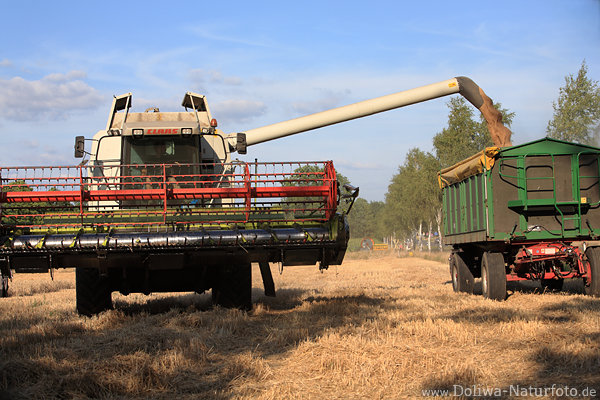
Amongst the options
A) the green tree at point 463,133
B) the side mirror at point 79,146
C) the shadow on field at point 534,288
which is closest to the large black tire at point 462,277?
the shadow on field at point 534,288

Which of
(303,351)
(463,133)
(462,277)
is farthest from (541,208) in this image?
(463,133)

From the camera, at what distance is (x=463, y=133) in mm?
36844

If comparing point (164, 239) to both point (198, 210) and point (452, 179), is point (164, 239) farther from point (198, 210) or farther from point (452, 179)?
point (452, 179)

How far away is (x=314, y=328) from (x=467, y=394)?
3186mm

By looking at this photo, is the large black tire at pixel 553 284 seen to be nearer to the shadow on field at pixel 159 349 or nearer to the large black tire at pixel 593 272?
the large black tire at pixel 593 272

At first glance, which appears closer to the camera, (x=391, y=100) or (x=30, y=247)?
(x=30, y=247)

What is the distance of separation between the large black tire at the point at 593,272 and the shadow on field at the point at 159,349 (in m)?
3.64

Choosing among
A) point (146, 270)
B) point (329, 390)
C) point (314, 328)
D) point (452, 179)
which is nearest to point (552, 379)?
point (329, 390)

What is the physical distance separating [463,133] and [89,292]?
99.1ft

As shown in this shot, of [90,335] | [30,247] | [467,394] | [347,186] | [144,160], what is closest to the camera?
[467,394]

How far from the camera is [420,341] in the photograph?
6836 mm

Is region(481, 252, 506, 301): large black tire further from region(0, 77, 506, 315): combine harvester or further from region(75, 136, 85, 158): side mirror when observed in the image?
region(75, 136, 85, 158): side mirror

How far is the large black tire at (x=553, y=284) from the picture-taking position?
1277 centimetres

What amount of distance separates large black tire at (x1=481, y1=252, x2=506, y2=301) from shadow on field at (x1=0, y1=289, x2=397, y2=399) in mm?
2229
